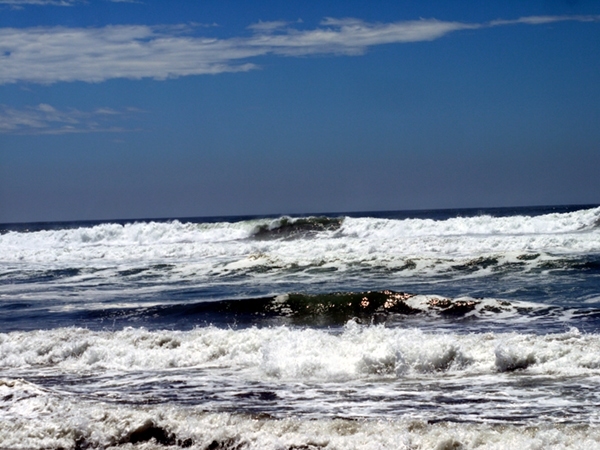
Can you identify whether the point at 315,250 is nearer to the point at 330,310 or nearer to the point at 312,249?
the point at 312,249

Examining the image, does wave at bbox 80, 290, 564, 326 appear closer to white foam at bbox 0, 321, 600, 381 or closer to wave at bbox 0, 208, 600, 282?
white foam at bbox 0, 321, 600, 381

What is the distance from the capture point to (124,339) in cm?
1343

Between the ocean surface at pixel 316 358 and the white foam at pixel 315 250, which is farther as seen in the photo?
the white foam at pixel 315 250

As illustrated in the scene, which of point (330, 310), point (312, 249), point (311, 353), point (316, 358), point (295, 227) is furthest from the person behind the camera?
point (295, 227)

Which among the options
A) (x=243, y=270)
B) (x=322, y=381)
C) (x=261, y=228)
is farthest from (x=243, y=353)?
(x=261, y=228)

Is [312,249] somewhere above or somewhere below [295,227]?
below

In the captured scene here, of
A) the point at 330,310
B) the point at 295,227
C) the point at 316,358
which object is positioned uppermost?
the point at 295,227

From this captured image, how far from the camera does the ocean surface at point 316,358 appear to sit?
7.75m

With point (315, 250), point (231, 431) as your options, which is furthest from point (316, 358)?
point (315, 250)

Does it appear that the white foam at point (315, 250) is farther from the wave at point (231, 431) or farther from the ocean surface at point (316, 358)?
the wave at point (231, 431)

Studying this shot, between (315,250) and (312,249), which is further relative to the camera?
(312,249)

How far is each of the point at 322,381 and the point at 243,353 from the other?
2248 mm

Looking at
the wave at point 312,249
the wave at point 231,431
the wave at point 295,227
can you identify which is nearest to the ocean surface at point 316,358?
the wave at point 231,431

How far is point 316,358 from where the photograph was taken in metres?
10.9
